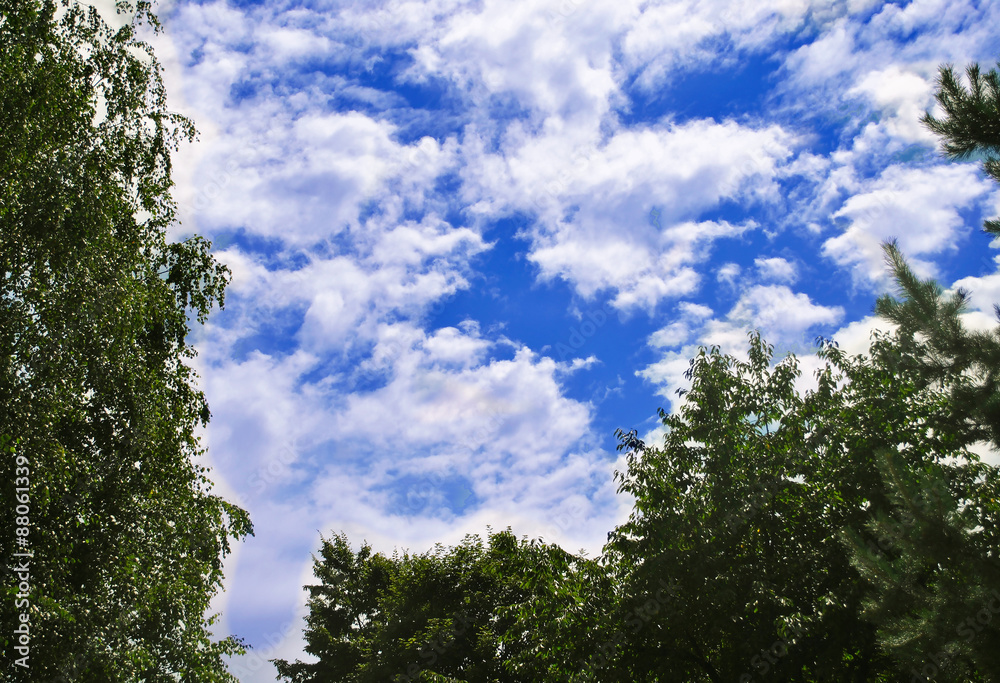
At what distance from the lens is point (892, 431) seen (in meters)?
12.6

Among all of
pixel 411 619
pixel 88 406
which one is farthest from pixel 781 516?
pixel 411 619

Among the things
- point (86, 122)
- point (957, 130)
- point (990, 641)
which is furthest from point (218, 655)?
point (957, 130)

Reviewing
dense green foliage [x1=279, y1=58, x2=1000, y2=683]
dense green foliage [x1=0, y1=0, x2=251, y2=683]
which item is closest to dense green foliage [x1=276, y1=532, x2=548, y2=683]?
dense green foliage [x1=279, y1=58, x2=1000, y2=683]

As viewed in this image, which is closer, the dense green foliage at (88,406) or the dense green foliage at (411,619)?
the dense green foliage at (88,406)

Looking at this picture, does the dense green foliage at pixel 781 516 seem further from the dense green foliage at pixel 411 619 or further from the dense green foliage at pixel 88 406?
the dense green foliage at pixel 88 406

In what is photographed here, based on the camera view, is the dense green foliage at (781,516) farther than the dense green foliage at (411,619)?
No

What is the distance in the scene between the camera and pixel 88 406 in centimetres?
1089

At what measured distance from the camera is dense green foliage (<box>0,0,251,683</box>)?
9.20 meters

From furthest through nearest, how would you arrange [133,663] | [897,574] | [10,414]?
[133,663] → [10,414] → [897,574]

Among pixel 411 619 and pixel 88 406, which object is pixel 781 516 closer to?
pixel 88 406

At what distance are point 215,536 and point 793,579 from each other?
477 inches

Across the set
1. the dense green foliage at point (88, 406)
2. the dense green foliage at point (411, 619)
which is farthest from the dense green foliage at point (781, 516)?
the dense green foliage at point (88, 406)

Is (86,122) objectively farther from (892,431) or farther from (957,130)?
(892,431)

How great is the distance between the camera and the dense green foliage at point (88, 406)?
9.20 meters
